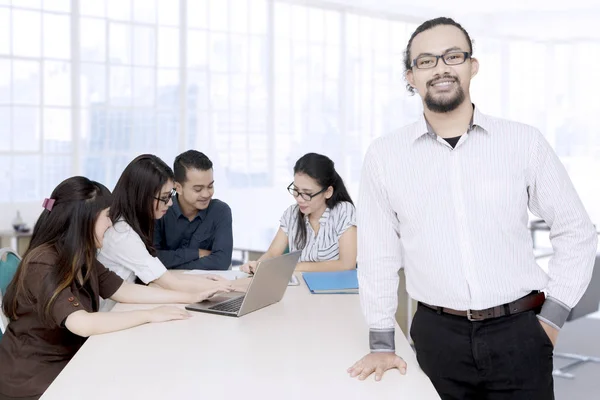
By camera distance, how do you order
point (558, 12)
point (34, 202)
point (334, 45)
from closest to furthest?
point (34, 202)
point (334, 45)
point (558, 12)

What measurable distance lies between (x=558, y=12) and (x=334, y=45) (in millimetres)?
3044

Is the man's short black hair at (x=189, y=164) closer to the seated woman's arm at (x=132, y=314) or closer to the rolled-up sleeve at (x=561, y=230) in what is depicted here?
the seated woman's arm at (x=132, y=314)

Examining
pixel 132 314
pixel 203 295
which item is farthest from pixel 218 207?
pixel 132 314

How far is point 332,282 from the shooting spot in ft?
10.2

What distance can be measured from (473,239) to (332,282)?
1.36m

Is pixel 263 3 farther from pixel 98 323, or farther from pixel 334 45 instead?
pixel 98 323

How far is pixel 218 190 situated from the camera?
667 centimetres

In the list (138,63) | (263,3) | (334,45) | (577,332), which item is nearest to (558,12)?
(334,45)

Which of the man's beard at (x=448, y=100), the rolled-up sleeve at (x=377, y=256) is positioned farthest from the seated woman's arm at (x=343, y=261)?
the man's beard at (x=448, y=100)

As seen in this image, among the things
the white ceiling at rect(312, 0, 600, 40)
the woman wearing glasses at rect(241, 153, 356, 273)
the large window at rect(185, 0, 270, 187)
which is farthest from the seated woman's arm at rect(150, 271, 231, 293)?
the white ceiling at rect(312, 0, 600, 40)

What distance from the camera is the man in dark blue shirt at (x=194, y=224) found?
3.67 metres

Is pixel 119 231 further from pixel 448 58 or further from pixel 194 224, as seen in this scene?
pixel 448 58

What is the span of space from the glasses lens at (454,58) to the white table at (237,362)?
84cm

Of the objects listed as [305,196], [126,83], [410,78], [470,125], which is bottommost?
[305,196]
